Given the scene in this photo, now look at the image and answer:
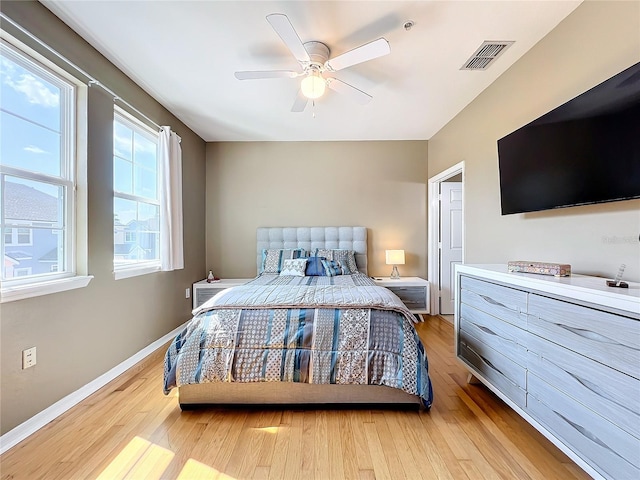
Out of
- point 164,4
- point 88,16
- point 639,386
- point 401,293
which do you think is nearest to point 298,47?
point 164,4

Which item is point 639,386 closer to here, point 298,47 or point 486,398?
point 486,398

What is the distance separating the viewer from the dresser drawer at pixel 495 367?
5.87 feet

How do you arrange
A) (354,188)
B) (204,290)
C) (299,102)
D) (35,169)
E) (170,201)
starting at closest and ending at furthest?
(35,169) < (299,102) < (170,201) < (204,290) < (354,188)

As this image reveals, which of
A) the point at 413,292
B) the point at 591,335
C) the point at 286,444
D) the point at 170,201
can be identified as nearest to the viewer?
the point at 591,335

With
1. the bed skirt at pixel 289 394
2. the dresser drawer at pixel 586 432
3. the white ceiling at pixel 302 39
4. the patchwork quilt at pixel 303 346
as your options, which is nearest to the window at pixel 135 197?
the white ceiling at pixel 302 39

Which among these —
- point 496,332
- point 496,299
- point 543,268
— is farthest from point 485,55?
point 496,332

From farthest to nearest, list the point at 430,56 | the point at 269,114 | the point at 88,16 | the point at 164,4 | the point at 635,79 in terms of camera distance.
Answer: the point at 269,114 < the point at 430,56 < the point at 88,16 < the point at 164,4 < the point at 635,79

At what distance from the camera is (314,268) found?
13.1ft

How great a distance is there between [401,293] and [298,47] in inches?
131

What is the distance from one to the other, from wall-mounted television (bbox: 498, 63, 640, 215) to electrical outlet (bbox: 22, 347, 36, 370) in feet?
11.1

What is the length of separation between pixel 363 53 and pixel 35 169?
2.26m

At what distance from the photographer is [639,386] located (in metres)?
1.14

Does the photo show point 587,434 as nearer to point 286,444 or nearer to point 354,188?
point 286,444

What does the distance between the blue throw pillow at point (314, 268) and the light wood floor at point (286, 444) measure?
2032 mm
